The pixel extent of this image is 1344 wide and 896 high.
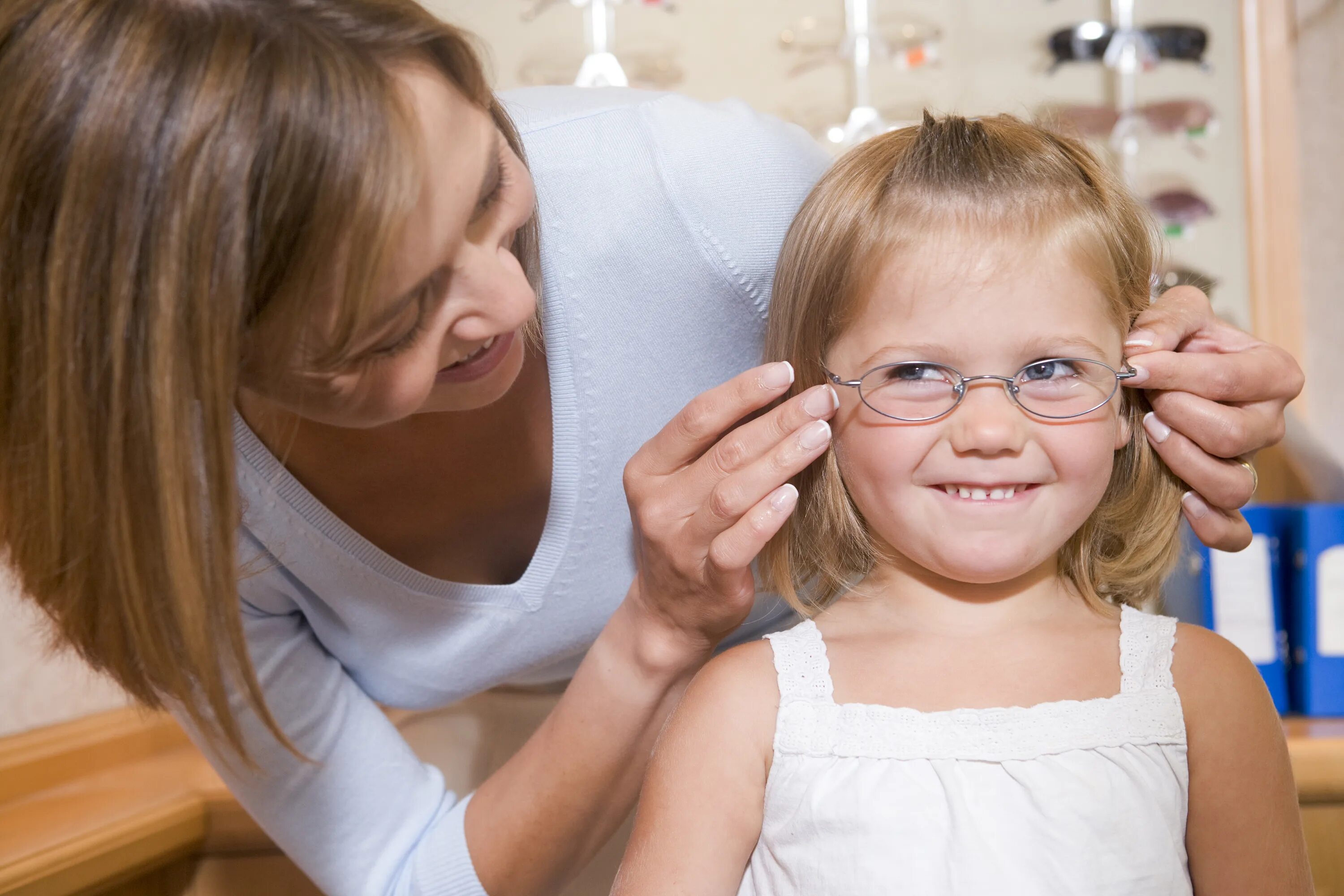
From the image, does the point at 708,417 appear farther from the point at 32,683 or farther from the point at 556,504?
the point at 32,683

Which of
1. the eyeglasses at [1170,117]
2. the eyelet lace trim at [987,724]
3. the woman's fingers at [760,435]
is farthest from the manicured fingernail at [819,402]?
the eyeglasses at [1170,117]

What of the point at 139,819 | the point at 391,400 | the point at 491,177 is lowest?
the point at 139,819

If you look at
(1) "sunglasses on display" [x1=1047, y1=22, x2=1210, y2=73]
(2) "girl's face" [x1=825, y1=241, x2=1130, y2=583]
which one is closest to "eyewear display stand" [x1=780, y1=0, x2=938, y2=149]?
(1) "sunglasses on display" [x1=1047, y1=22, x2=1210, y2=73]

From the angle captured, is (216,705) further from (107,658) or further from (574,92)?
(574,92)

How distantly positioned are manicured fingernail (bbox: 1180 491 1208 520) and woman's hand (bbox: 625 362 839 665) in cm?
32

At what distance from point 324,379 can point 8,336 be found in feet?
0.67

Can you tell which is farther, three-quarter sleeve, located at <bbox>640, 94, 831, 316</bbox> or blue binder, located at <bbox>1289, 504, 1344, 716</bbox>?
blue binder, located at <bbox>1289, 504, 1344, 716</bbox>

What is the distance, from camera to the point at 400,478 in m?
1.10

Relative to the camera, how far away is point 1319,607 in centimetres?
156

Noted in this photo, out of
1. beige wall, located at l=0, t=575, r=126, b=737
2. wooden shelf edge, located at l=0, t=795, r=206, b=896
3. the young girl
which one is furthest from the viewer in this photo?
beige wall, located at l=0, t=575, r=126, b=737

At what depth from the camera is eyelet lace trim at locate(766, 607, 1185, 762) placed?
826mm

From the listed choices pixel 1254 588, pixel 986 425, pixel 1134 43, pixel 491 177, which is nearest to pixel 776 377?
pixel 986 425

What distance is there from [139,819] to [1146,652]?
1207 mm

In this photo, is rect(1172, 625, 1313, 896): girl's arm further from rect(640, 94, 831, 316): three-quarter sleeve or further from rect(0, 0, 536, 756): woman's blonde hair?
rect(0, 0, 536, 756): woman's blonde hair
